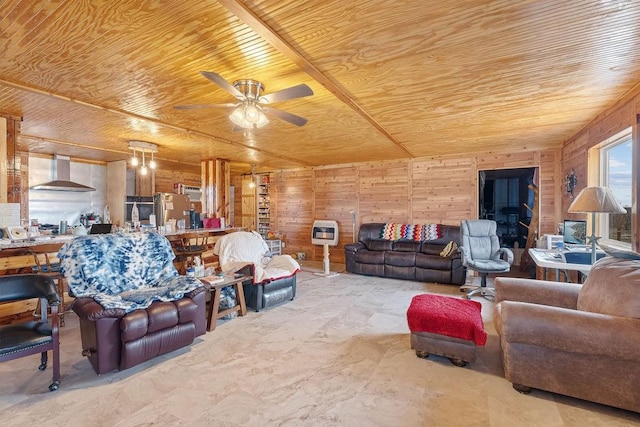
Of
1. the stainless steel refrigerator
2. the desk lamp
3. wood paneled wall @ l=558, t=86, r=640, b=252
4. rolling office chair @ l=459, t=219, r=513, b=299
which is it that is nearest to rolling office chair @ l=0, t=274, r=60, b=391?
the stainless steel refrigerator

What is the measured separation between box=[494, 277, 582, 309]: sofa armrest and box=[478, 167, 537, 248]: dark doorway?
4.49 metres

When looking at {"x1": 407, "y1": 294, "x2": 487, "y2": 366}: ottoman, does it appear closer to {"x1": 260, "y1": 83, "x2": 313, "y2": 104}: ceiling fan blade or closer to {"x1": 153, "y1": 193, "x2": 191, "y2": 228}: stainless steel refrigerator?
{"x1": 260, "y1": 83, "x2": 313, "y2": 104}: ceiling fan blade

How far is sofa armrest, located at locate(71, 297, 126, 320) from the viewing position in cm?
226

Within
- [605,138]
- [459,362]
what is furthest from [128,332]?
[605,138]

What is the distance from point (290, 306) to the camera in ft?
13.0

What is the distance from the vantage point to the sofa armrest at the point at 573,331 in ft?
5.89

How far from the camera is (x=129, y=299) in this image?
8.54ft

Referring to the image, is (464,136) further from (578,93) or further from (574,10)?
(574,10)

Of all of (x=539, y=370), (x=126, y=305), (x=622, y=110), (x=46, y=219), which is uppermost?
(x=622, y=110)

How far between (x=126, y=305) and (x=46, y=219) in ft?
18.2

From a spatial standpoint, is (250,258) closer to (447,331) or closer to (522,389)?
(447,331)

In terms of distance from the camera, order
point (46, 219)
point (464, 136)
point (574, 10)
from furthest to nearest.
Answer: point (46, 219), point (464, 136), point (574, 10)

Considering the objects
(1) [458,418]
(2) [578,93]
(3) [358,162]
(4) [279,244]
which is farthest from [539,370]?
(4) [279,244]

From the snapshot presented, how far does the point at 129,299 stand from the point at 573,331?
3307mm
